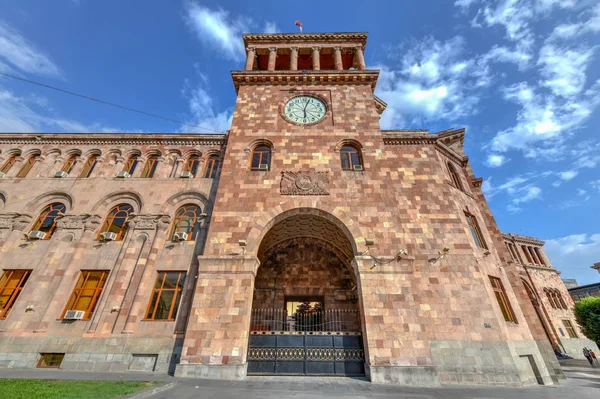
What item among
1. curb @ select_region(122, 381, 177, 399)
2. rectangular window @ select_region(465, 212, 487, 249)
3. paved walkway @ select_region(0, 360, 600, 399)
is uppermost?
rectangular window @ select_region(465, 212, 487, 249)

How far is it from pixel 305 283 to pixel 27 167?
20.0 m

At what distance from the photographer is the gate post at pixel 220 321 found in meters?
9.40

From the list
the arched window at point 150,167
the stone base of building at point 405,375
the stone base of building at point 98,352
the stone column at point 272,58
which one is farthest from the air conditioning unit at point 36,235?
the stone base of building at point 405,375

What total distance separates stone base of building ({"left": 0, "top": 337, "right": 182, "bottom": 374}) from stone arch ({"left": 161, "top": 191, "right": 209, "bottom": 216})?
21.3 feet

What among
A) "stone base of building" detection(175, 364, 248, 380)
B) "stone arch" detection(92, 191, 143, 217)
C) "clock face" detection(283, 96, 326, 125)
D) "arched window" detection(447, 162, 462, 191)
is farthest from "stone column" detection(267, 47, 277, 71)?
"stone base of building" detection(175, 364, 248, 380)

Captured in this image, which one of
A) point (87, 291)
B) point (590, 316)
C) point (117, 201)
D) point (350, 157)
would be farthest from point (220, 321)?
point (590, 316)

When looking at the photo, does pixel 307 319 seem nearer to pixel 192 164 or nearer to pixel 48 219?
pixel 192 164

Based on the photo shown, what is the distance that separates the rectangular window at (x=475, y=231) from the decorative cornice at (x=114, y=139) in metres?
16.2

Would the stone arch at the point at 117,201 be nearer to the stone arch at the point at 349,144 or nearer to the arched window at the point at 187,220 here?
the arched window at the point at 187,220

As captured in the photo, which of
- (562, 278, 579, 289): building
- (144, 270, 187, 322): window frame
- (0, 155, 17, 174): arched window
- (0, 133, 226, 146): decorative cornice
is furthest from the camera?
(562, 278, 579, 289): building

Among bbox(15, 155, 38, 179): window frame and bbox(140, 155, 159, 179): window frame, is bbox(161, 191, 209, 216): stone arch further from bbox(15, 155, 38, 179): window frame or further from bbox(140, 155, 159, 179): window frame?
bbox(15, 155, 38, 179): window frame

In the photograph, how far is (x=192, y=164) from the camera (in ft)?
54.4

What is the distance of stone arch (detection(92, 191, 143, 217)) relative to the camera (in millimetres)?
14445

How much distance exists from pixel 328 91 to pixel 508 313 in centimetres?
1605
